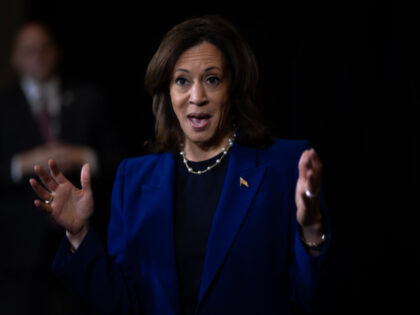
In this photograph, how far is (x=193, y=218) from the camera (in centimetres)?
146

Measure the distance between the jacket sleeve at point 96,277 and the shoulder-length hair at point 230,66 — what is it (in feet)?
1.55

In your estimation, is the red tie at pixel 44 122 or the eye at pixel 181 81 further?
the red tie at pixel 44 122

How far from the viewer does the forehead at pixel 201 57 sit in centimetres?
145

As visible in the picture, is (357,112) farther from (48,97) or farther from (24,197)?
(24,197)

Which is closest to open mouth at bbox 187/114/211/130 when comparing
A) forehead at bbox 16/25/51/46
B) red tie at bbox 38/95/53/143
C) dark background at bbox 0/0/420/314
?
dark background at bbox 0/0/420/314

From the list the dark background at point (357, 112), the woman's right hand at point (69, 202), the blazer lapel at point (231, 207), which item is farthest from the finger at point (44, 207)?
the dark background at point (357, 112)

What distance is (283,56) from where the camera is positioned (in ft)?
9.09

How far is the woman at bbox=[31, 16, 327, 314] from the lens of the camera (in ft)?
4.46

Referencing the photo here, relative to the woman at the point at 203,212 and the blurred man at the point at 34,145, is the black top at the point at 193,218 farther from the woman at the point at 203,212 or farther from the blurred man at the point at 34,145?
the blurred man at the point at 34,145

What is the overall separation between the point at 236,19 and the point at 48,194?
1.79 meters

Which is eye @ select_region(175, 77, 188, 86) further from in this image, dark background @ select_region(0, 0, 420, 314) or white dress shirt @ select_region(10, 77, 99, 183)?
white dress shirt @ select_region(10, 77, 99, 183)

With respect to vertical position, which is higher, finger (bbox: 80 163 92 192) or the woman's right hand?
finger (bbox: 80 163 92 192)

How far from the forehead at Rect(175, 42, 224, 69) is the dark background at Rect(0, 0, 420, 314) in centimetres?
88

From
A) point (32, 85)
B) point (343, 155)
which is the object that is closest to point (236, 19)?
point (343, 155)
